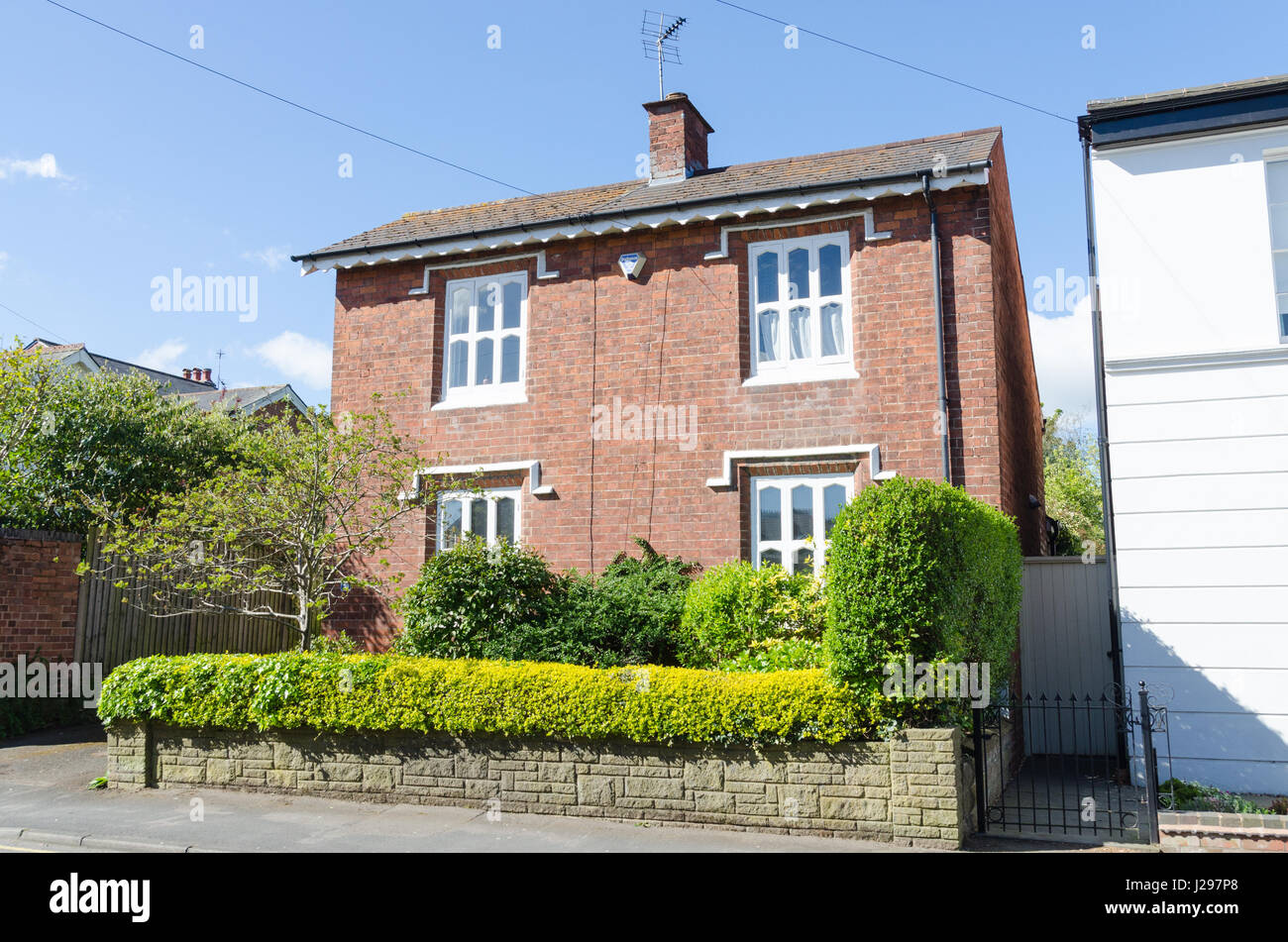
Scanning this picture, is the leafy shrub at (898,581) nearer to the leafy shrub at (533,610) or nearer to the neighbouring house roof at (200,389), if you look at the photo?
the leafy shrub at (533,610)

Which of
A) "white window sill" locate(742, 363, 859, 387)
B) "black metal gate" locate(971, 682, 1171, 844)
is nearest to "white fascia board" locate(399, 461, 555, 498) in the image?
"white window sill" locate(742, 363, 859, 387)

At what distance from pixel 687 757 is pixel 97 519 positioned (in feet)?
36.2

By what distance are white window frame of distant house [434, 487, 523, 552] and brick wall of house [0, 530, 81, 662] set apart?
16.9 ft

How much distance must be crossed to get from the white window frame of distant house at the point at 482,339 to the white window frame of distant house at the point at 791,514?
4072 mm

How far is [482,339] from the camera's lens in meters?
15.2

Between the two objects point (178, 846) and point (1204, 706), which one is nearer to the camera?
point (178, 846)

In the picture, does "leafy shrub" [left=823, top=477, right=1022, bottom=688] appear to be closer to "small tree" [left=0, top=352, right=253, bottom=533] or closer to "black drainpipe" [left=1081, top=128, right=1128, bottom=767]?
"black drainpipe" [left=1081, top=128, right=1128, bottom=767]

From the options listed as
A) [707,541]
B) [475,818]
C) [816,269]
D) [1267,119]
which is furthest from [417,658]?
[1267,119]

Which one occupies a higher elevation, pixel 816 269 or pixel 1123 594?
pixel 816 269

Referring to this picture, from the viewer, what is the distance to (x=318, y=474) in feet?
37.6

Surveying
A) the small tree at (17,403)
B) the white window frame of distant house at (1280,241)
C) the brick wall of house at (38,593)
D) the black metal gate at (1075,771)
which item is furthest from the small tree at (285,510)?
the white window frame of distant house at (1280,241)

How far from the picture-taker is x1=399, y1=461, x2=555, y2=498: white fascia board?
46.3 feet

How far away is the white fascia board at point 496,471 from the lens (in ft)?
46.3

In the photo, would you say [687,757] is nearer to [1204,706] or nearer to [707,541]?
[707,541]
